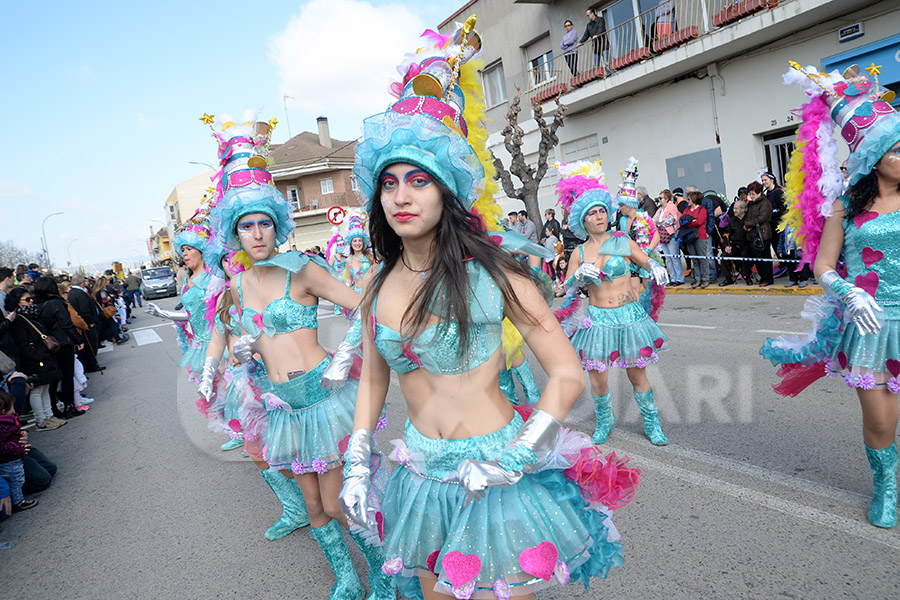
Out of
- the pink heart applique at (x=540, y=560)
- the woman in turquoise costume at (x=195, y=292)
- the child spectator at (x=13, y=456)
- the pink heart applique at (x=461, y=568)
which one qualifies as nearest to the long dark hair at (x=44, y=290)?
the child spectator at (x=13, y=456)

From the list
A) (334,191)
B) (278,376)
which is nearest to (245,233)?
(278,376)

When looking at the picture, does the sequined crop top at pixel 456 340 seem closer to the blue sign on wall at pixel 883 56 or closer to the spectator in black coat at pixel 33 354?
the spectator in black coat at pixel 33 354

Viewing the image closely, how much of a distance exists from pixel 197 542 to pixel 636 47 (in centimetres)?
1596

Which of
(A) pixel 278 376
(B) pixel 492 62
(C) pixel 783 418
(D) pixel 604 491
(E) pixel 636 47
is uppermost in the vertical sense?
(B) pixel 492 62

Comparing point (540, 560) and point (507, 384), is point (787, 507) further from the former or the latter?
point (540, 560)

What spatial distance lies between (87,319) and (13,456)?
7331 mm

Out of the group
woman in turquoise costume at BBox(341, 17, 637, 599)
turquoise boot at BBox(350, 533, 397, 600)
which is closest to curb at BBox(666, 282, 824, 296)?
turquoise boot at BBox(350, 533, 397, 600)

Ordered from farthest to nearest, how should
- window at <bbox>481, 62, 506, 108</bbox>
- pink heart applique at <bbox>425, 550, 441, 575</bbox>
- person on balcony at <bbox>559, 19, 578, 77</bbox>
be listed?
window at <bbox>481, 62, 506, 108</bbox> < person on balcony at <bbox>559, 19, 578, 77</bbox> < pink heart applique at <bbox>425, 550, 441, 575</bbox>

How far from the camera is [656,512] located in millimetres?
3629

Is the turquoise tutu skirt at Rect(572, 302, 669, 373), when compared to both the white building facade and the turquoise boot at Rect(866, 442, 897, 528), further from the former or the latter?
the white building facade

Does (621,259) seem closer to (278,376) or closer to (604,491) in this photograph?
(278,376)

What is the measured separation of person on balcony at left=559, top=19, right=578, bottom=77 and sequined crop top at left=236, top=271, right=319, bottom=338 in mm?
16549

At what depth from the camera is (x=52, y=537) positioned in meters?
4.82

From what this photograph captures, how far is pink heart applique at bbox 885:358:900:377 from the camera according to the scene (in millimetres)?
2962
